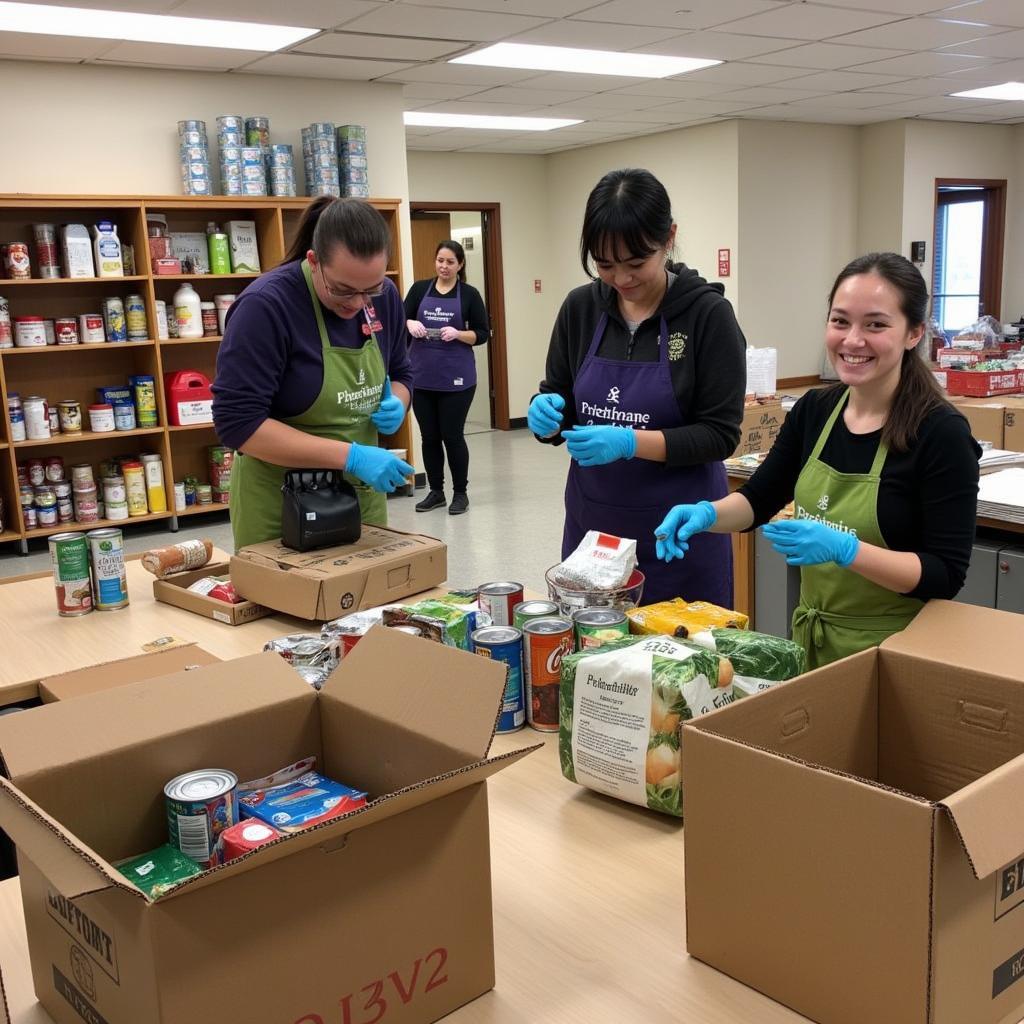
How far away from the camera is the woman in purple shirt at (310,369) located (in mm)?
2082

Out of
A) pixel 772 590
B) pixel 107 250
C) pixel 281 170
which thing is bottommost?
pixel 772 590

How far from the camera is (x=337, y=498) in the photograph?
84.0 inches

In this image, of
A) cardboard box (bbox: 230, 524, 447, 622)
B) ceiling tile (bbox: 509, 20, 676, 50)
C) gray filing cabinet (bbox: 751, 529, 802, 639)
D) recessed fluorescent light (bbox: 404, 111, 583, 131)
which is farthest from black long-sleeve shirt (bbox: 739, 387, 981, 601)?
recessed fluorescent light (bbox: 404, 111, 583, 131)

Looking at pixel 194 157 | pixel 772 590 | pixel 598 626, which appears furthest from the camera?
pixel 194 157

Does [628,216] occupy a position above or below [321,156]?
below

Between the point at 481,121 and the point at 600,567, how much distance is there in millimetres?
7321

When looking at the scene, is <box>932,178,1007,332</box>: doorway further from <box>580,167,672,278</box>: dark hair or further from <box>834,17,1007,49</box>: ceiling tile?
<box>580,167,672,278</box>: dark hair

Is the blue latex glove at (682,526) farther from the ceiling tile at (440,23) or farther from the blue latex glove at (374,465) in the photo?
the ceiling tile at (440,23)

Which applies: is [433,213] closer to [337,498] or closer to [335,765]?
[337,498]

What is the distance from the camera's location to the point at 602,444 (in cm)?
210

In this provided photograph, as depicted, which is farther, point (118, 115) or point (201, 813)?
point (118, 115)

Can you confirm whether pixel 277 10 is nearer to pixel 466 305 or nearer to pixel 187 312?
pixel 187 312

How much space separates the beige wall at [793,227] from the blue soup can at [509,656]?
7.98m

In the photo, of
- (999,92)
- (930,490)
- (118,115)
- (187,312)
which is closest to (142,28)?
(118,115)
